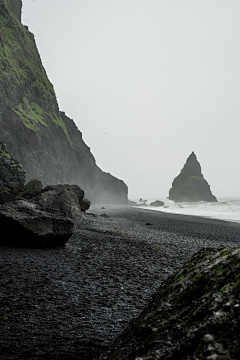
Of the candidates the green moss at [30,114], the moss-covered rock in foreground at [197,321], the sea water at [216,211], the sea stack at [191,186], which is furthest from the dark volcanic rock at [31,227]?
the sea stack at [191,186]

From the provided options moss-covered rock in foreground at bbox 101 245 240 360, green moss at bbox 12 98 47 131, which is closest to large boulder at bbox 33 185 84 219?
moss-covered rock in foreground at bbox 101 245 240 360

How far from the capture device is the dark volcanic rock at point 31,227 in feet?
27.0

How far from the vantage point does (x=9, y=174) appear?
884 inches

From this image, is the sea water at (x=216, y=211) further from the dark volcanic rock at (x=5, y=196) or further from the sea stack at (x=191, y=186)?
the sea stack at (x=191, y=186)

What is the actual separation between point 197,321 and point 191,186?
116m

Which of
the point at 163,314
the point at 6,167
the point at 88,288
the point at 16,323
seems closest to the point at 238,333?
the point at 163,314

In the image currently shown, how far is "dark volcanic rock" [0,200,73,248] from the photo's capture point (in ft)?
27.0

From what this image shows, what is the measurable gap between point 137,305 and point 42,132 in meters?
47.8

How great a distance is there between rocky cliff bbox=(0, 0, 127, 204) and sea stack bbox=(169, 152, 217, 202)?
216 feet

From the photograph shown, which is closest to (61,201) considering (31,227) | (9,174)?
(9,174)

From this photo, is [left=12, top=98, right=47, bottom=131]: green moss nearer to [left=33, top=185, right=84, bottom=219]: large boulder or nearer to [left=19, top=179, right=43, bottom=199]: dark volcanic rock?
[left=19, top=179, right=43, bottom=199]: dark volcanic rock

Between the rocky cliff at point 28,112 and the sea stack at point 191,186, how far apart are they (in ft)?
216

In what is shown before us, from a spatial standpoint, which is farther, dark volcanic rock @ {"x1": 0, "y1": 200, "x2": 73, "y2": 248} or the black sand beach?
dark volcanic rock @ {"x1": 0, "y1": 200, "x2": 73, "y2": 248}

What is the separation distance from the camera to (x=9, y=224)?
8234 mm
